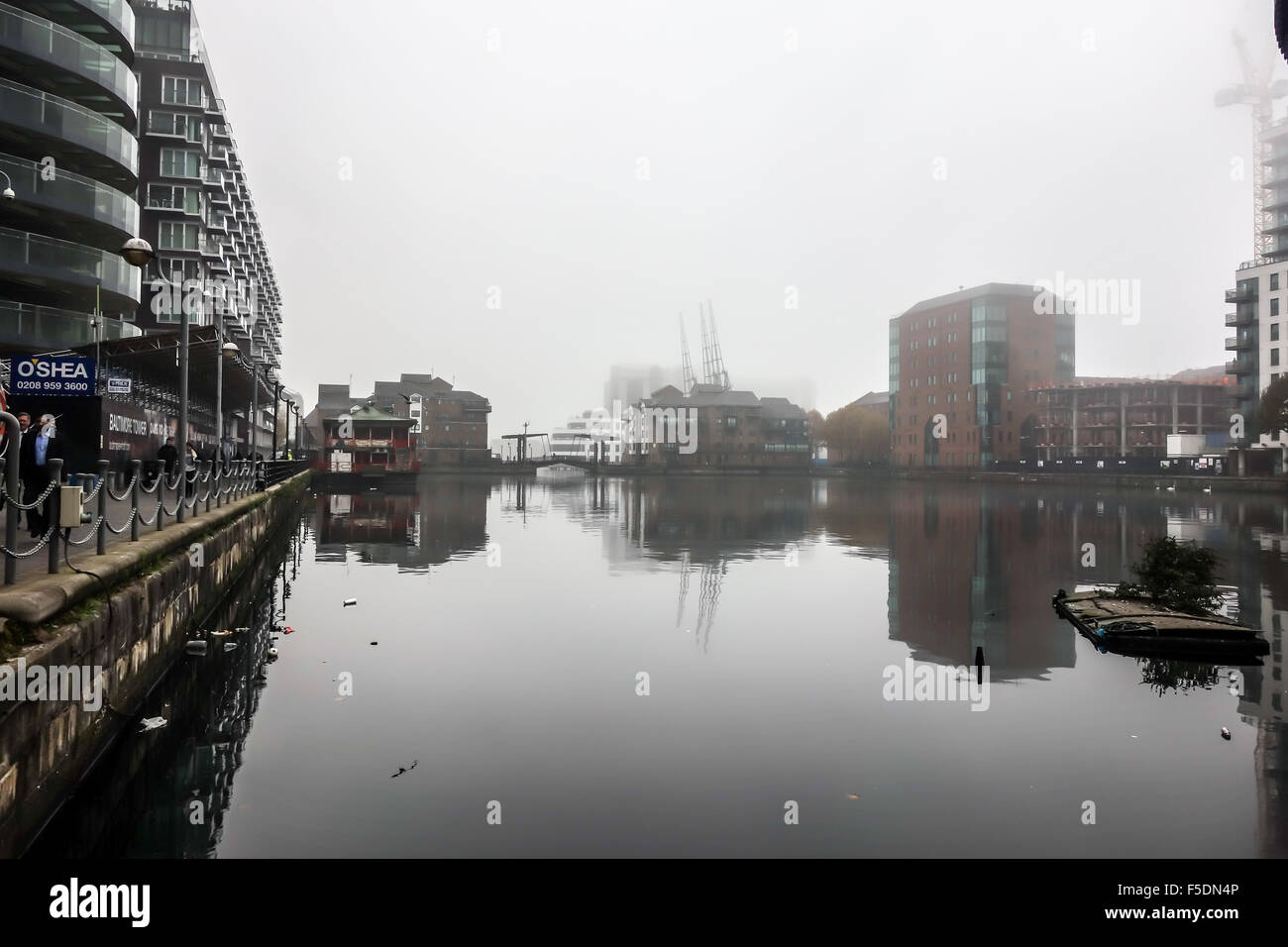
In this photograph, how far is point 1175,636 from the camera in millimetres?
14609

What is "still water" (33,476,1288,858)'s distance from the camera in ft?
24.7

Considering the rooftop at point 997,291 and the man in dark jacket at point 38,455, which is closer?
the man in dark jacket at point 38,455

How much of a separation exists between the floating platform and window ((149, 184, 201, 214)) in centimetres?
6438

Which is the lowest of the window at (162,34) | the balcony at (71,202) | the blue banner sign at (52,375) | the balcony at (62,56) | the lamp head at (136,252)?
the blue banner sign at (52,375)

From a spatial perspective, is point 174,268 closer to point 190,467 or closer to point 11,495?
point 190,467

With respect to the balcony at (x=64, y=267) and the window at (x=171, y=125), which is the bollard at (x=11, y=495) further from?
the window at (x=171, y=125)

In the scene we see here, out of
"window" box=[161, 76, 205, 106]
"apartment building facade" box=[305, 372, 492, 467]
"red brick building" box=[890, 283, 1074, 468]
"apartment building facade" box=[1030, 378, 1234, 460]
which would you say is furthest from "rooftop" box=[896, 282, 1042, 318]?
"window" box=[161, 76, 205, 106]

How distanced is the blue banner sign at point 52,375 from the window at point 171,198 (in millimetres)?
54140

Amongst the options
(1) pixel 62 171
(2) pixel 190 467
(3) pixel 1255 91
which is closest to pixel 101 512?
(2) pixel 190 467

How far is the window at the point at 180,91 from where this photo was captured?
207 feet

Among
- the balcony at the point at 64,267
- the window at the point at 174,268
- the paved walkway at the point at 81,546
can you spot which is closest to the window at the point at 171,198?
the window at the point at 174,268

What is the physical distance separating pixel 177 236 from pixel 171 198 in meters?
2.63

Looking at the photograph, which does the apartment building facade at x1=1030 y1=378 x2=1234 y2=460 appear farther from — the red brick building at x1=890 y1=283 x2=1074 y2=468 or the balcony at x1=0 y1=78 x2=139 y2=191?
the balcony at x1=0 y1=78 x2=139 y2=191
